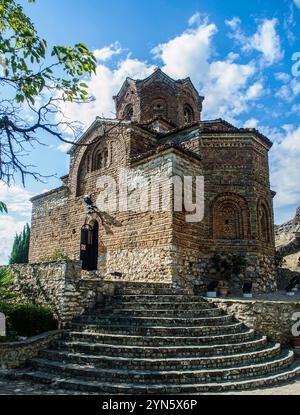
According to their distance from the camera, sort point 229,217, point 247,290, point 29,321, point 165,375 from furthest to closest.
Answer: point 229,217 < point 247,290 < point 29,321 < point 165,375

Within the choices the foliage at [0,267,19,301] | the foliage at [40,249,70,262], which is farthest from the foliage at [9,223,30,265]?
the foliage at [0,267,19,301]

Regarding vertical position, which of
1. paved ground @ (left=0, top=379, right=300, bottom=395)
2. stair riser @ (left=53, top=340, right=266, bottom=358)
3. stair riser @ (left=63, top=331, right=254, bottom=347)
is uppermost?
stair riser @ (left=63, top=331, right=254, bottom=347)

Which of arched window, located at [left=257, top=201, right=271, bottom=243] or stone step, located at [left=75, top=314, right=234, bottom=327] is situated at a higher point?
arched window, located at [left=257, top=201, right=271, bottom=243]

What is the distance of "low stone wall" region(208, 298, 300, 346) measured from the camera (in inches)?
342

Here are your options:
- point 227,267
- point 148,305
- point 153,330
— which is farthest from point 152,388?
point 227,267

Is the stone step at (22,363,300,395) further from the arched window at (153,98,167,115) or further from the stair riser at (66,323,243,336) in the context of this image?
the arched window at (153,98,167,115)

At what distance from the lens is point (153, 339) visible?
276 inches

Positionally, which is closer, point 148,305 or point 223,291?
point 148,305

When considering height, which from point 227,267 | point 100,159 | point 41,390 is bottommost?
point 41,390

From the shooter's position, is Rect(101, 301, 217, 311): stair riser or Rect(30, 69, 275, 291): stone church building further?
Rect(30, 69, 275, 291): stone church building

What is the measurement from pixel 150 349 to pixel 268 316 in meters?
3.74

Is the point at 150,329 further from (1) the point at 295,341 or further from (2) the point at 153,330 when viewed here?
(1) the point at 295,341

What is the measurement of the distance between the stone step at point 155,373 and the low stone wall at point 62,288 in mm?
1612

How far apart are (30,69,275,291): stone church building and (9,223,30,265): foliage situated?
984 centimetres
